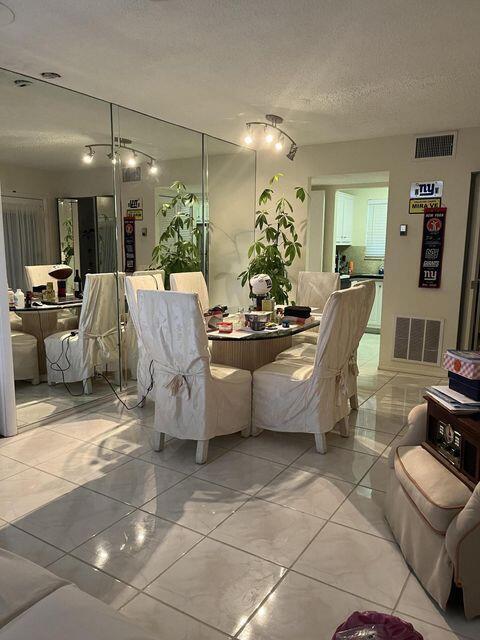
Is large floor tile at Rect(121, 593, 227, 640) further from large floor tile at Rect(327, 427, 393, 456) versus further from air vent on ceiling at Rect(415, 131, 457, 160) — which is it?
air vent on ceiling at Rect(415, 131, 457, 160)

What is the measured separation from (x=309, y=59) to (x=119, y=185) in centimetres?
199

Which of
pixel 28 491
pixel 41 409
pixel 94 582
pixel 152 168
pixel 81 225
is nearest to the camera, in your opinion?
pixel 94 582

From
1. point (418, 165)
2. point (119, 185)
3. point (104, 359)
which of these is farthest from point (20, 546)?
point (418, 165)

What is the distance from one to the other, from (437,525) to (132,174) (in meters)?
3.73

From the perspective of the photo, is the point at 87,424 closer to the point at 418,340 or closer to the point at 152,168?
the point at 152,168

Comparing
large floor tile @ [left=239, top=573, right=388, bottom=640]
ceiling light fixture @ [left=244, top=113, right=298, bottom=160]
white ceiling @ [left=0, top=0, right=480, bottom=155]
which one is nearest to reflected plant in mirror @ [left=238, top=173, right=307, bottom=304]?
ceiling light fixture @ [left=244, top=113, right=298, bottom=160]

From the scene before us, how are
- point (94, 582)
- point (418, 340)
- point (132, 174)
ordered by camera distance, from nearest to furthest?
point (94, 582), point (132, 174), point (418, 340)

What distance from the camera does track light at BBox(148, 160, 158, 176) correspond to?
4.55 m

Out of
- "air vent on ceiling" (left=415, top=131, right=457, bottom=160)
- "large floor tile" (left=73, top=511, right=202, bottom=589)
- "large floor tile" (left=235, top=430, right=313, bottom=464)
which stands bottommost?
"large floor tile" (left=235, top=430, right=313, bottom=464)

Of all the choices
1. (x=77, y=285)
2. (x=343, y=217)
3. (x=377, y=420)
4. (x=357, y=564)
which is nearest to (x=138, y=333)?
(x=77, y=285)

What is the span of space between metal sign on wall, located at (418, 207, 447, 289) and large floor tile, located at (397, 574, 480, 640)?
3.63 m

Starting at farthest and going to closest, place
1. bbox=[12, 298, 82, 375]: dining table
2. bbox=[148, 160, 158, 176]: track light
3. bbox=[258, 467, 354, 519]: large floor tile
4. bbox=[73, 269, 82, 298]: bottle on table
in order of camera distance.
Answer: bbox=[148, 160, 158, 176]: track light → bbox=[73, 269, 82, 298]: bottle on table → bbox=[12, 298, 82, 375]: dining table → bbox=[258, 467, 354, 519]: large floor tile

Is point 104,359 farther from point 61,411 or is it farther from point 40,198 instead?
point 40,198

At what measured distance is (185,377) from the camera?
299cm
